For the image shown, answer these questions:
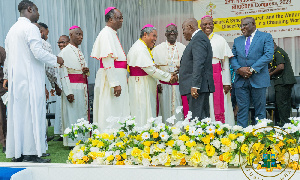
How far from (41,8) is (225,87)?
194 inches

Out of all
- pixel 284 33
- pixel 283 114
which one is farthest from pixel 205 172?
pixel 284 33

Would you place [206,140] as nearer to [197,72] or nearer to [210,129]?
[210,129]

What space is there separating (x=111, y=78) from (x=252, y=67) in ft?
6.16

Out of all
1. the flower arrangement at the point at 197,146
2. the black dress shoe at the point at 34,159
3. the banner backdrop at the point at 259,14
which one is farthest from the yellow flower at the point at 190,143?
the banner backdrop at the point at 259,14

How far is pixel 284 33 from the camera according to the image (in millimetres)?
9664

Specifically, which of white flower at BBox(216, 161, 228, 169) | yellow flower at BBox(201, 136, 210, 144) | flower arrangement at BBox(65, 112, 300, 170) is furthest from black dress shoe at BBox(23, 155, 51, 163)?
white flower at BBox(216, 161, 228, 169)

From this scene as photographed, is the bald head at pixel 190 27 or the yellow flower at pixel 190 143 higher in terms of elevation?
the bald head at pixel 190 27

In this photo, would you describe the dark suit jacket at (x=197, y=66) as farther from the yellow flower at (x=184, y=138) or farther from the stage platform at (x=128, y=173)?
the stage platform at (x=128, y=173)

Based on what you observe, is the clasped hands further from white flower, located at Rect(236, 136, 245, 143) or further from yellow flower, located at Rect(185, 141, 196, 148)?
yellow flower, located at Rect(185, 141, 196, 148)

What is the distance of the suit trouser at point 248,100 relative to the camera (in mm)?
5211

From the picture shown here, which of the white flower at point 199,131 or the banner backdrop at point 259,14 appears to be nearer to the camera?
the white flower at point 199,131

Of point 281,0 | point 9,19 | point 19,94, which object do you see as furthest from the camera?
point 281,0

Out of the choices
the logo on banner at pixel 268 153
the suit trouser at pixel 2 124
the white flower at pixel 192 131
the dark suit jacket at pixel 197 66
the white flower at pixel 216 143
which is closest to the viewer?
the logo on banner at pixel 268 153

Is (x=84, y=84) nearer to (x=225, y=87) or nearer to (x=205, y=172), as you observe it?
(x=225, y=87)
